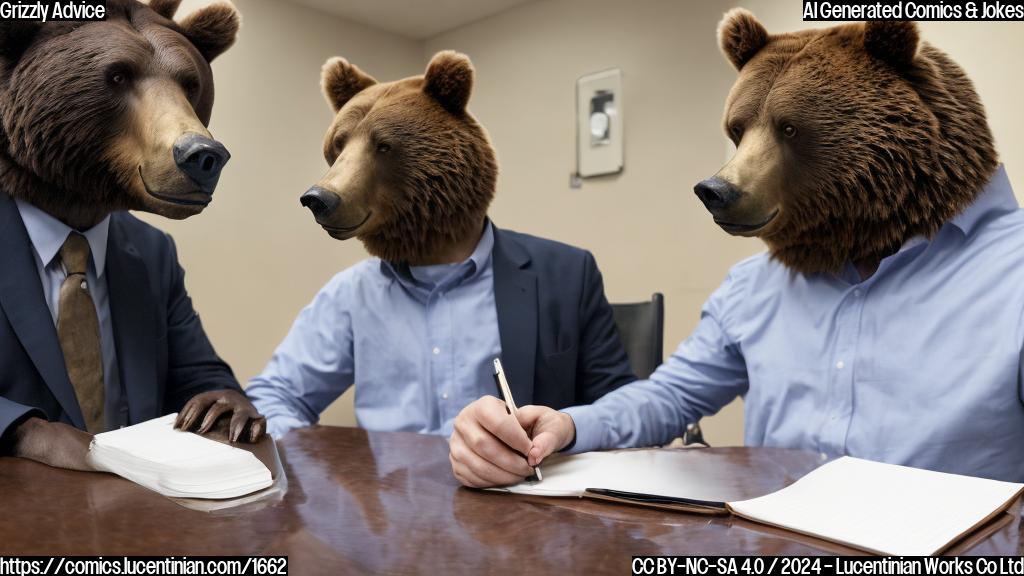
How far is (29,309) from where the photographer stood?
1021 millimetres

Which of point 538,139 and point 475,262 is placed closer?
point 475,262

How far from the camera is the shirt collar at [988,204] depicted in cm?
100

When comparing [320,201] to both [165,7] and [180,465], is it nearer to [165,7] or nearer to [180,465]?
[165,7]

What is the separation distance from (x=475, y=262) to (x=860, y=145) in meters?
0.71

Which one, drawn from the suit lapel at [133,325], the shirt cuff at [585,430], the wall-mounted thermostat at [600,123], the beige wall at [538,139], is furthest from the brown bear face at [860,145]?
the wall-mounted thermostat at [600,123]

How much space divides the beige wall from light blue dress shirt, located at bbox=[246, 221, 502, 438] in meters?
1.05

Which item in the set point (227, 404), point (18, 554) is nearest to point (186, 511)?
point (18, 554)

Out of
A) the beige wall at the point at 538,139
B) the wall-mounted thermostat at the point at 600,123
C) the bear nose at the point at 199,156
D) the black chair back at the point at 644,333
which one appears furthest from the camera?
the wall-mounted thermostat at the point at 600,123

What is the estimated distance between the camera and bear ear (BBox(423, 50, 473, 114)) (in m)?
1.35

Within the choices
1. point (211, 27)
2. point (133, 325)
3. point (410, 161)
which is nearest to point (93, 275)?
point (133, 325)

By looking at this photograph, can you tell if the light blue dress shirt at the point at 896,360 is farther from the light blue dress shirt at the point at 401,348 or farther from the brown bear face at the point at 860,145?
the light blue dress shirt at the point at 401,348

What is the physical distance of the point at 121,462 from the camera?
2.65 feet

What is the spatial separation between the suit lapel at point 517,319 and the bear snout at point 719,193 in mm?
533

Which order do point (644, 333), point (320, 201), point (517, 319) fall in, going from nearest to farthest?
point (320, 201) < point (517, 319) < point (644, 333)
